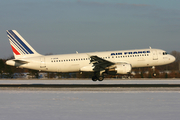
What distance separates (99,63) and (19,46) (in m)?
14.3

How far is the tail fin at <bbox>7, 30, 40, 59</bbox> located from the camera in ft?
127

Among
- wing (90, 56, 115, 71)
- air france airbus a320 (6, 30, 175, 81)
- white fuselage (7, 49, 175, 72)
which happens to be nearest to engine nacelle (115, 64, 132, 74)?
air france airbus a320 (6, 30, 175, 81)

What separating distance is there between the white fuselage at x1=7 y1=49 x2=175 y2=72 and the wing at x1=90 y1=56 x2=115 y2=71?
858 millimetres

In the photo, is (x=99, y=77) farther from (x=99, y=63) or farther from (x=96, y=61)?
(x=96, y=61)

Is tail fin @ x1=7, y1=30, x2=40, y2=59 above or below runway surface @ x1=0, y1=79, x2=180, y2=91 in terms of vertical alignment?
above

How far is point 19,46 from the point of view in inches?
1535

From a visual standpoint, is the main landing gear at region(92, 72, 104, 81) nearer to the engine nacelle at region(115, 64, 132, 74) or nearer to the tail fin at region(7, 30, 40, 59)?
the engine nacelle at region(115, 64, 132, 74)

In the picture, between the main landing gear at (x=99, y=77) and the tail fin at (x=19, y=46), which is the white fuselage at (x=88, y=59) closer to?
the tail fin at (x=19, y=46)
